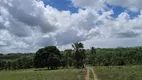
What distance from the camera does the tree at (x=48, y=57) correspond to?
330 feet

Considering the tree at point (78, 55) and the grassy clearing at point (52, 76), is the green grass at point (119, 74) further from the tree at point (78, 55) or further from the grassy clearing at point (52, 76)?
the tree at point (78, 55)

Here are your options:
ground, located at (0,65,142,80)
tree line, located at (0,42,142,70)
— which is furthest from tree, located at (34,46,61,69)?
ground, located at (0,65,142,80)

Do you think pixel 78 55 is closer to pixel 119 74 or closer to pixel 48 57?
pixel 48 57

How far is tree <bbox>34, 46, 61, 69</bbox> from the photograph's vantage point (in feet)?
330

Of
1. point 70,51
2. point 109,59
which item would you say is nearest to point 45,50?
point 70,51

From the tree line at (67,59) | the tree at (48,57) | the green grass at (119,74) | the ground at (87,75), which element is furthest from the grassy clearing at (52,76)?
the tree line at (67,59)

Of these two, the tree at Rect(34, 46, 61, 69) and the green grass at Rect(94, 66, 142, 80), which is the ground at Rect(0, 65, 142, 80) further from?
the tree at Rect(34, 46, 61, 69)

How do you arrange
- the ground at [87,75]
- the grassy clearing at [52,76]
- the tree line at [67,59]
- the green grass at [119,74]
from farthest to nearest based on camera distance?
the tree line at [67,59], the grassy clearing at [52,76], the ground at [87,75], the green grass at [119,74]

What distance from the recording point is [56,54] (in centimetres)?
10506

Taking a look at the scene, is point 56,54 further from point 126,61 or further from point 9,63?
point 9,63

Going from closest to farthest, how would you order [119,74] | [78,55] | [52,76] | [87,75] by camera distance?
[119,74]
[87,75]
[52,76]
[78,55]

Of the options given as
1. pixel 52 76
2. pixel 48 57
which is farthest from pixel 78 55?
pixel 52 76

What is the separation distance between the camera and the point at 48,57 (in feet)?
337

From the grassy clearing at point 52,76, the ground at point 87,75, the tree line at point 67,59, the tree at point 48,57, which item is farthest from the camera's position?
the tree line at point 67,59
